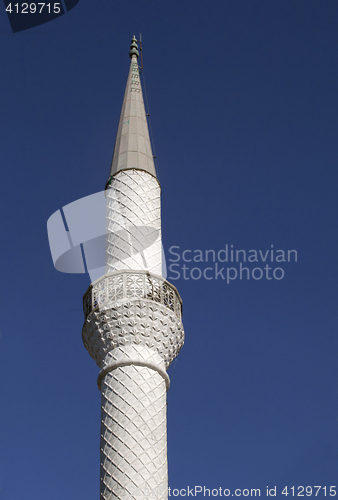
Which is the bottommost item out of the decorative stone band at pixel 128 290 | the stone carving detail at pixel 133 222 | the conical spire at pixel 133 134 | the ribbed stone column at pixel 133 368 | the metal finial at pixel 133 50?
the ribbed stone column at pixel 133 368

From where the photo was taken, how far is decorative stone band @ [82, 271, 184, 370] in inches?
542

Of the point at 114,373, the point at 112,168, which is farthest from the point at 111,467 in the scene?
the point at 112,168

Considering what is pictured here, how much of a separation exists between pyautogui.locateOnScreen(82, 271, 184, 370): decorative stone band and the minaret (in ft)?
0.06

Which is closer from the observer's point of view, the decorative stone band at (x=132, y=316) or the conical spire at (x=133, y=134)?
the decorative stone band at (x=132, y=316)

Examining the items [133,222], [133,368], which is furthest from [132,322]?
[133,222]

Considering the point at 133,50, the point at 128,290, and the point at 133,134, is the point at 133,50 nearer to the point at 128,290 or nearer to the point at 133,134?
the point at 133,134

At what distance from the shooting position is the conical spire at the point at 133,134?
17.1 metres

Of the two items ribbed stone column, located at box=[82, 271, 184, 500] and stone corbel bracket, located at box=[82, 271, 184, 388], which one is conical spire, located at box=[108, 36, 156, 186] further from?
ribbed stone column, located at box=[82, 271, 184, 500]

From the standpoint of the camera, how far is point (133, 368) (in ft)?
43.8

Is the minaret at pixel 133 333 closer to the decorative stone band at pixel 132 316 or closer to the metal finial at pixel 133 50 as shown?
the decorative stone band at pixel 132 316

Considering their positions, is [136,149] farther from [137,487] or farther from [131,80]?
[137,487]

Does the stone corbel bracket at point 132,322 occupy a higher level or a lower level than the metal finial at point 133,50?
lower

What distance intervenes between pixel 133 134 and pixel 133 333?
244 inches

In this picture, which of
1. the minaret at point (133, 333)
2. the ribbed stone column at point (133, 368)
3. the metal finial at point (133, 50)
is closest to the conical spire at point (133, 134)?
the minaret at point (133, 333)
